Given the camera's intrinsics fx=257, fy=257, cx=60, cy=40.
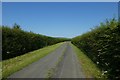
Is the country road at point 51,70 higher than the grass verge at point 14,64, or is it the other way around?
the grass verge at point 14,64

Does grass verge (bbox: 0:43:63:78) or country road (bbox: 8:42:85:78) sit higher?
grass verge (bbox: 0:43:63:78)

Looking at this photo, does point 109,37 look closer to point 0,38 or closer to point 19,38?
point 0,38

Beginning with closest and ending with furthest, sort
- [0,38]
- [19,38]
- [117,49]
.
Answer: [117,49], [0,38], [19,38]

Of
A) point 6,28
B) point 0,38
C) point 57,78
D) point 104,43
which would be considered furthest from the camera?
point 6,28

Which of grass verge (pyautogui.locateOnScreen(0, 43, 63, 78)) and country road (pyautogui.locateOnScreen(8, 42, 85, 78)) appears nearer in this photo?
country road (pyautogui.locateOnScreen(8, 42, 85, 78))

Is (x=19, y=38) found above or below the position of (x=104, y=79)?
above

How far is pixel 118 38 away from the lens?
11.7 meters

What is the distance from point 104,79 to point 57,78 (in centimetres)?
246

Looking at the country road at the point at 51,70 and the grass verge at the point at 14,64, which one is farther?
the grass verge at the point at 14,64

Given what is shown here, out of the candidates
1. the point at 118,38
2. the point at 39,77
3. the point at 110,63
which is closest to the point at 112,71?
the point at 110,63

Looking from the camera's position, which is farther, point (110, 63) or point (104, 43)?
point (104, 43)

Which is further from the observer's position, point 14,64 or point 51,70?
point 14,64

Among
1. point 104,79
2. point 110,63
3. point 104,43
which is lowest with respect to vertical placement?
point 104,79

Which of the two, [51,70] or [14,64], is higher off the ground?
[14,64]
